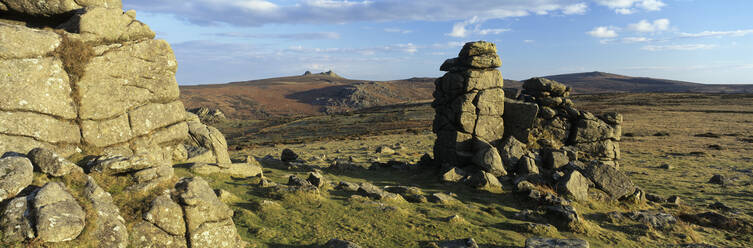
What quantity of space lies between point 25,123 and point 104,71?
3.90m

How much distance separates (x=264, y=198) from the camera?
679 inches

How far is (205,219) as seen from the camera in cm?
1102

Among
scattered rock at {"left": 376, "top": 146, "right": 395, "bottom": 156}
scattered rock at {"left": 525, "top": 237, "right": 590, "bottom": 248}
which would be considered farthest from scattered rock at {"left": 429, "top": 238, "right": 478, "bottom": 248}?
scattered rock at {"left": 376, "top": 146, "right": 395, "bottom": 156}

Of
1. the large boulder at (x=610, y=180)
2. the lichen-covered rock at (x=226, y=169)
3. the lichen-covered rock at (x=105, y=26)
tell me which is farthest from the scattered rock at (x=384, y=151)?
the lichen-covered rock at (x=105, y=26)

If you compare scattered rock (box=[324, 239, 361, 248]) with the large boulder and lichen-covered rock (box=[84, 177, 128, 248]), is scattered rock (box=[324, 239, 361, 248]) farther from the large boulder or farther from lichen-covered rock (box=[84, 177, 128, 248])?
the large boulder

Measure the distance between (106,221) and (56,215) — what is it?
108cm

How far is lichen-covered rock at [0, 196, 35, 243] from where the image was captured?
26.5 ft

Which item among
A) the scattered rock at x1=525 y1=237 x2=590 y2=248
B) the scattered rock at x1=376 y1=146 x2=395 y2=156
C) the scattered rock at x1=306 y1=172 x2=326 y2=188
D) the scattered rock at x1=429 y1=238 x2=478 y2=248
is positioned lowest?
the scattered rock at x1=376 y1=146 x2=395 y2=156

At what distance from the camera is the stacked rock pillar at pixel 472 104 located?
29.1m

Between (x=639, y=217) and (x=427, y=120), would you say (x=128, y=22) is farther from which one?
(x=427, y=120)

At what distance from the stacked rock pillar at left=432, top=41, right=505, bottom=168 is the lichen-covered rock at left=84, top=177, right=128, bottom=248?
Result: 23.0m

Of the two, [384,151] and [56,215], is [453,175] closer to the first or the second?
[384,151]

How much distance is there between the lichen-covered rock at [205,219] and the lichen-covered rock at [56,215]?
2.50m

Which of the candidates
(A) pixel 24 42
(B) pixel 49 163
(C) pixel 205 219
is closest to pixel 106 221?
(C) pixel 205 219
